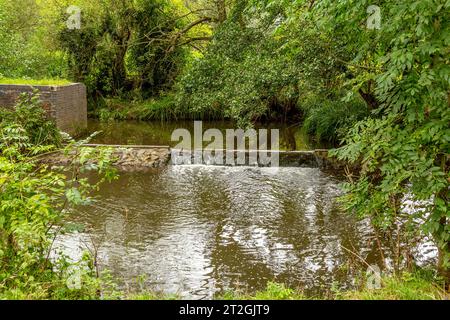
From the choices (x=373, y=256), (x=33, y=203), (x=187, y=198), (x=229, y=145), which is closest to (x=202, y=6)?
(x=229, y=145)

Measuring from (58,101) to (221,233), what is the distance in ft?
25.8

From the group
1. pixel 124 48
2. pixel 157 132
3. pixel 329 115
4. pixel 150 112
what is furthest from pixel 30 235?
pixel 124 48

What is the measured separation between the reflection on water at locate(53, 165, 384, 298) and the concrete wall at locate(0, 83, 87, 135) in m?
3.81

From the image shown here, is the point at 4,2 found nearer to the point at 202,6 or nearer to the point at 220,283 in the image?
the point at 202,6

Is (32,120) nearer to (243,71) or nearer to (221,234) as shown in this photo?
(243,71)

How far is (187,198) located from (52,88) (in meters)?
6.10

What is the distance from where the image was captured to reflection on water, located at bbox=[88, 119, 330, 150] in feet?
48.9

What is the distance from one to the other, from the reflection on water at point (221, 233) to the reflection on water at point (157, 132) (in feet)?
14.3

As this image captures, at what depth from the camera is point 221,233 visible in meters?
7.30

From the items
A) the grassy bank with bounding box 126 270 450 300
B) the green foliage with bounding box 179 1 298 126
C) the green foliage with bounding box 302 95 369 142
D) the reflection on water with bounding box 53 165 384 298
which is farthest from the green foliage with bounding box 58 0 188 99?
the grassy bank with bounding box 126 270 450 300
